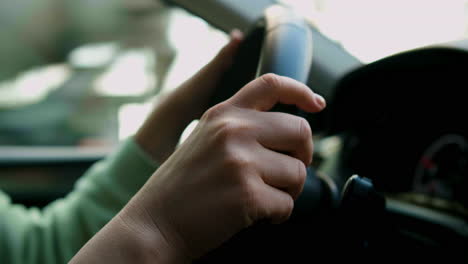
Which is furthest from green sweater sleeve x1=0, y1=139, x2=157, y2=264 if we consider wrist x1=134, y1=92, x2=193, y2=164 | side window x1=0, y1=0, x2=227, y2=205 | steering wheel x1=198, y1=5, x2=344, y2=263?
side window x1=0, y1=0, x2=227, y2=205

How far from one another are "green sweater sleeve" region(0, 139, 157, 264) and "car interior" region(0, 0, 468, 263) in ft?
0.66

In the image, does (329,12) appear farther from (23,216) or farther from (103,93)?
(103,93)

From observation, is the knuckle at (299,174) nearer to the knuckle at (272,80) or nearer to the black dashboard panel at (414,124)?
the knuckle at (272,80)

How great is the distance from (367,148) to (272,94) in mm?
451

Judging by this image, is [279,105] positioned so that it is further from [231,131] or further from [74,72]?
[74,72]

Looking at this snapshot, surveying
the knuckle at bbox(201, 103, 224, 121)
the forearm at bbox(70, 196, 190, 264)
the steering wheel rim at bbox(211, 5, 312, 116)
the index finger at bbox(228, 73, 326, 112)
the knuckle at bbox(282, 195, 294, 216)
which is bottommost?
the forearm at bbox(70, 196, 190, 264)

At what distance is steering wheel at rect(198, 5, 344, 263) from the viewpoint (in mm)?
500

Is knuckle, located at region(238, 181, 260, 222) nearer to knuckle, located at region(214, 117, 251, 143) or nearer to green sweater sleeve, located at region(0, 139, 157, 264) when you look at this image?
knuckle, located at region(214, 117, 251, 143)

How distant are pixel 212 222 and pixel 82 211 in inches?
20.0

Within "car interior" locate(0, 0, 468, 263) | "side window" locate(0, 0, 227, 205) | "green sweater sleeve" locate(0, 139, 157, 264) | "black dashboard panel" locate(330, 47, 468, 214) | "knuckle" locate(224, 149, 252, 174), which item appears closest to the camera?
"knuckle" locate(224, 149, 252, 174)

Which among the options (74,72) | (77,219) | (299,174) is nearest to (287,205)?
(299,174)

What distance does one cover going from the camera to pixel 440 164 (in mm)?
764

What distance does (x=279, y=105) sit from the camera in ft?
1.58

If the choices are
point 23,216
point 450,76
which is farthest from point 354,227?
point 23,216
